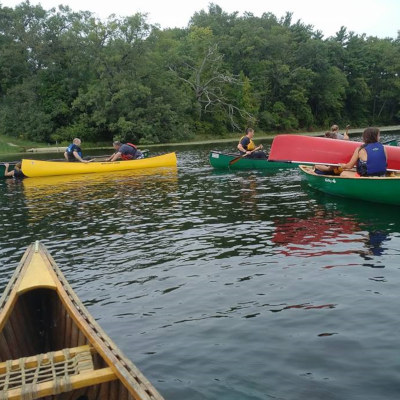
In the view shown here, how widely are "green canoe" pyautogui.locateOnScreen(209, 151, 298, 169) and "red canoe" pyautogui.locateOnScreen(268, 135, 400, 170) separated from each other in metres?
3.70

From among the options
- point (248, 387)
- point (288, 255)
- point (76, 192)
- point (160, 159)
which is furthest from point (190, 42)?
point (248, 387)

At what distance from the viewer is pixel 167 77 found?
186 ft

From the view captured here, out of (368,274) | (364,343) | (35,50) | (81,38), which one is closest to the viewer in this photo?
(364,343)

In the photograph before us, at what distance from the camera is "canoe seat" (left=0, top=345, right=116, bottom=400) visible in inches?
144

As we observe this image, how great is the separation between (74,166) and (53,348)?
61.3 feet

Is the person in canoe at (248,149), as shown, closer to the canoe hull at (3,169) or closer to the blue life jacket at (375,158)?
the blue life jacket at (375,158)

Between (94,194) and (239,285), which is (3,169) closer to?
(94,194)

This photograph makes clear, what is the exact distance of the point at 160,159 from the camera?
81.3ft

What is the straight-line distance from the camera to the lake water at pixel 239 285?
15.9ft

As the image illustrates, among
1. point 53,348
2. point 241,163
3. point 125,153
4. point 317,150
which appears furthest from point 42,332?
point 125,153

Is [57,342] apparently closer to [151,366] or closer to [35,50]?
[151,366]

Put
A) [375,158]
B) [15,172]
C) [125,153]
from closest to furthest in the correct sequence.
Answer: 1. [375,158]
2. [15,172]
3. [125,153]

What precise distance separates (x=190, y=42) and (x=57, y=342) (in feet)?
203

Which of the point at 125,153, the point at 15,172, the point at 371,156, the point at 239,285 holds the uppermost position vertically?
the point at 371,156
